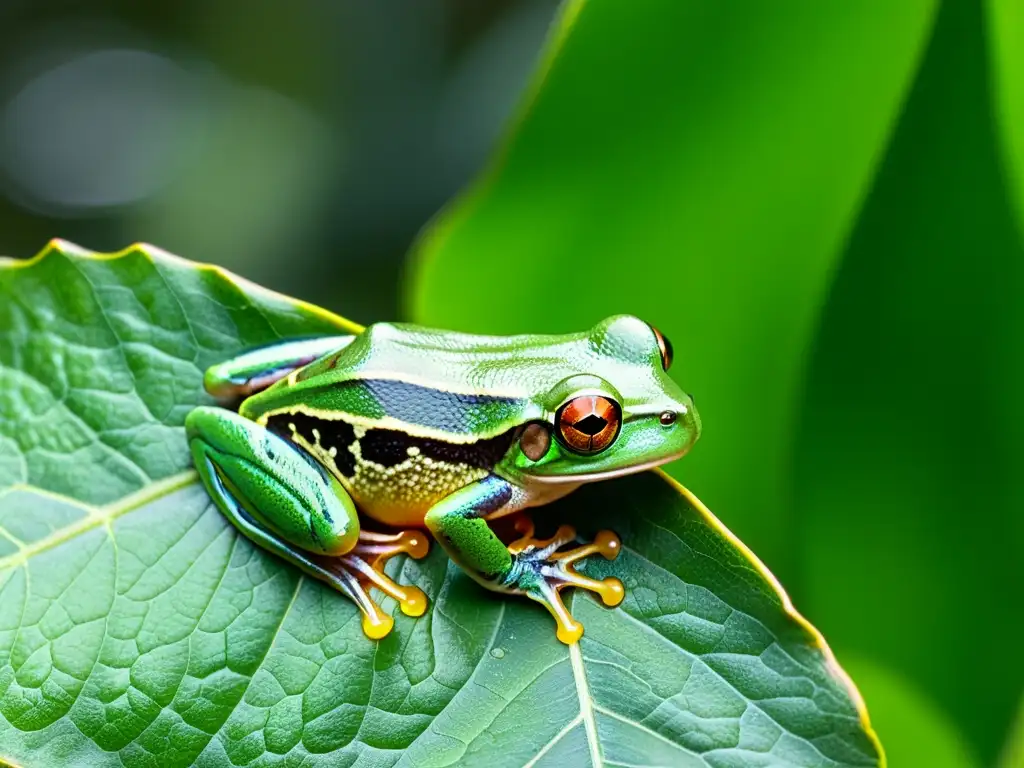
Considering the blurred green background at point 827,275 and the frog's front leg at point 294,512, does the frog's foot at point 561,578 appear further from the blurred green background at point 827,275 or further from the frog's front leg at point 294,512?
the blurred green background at point 827,275

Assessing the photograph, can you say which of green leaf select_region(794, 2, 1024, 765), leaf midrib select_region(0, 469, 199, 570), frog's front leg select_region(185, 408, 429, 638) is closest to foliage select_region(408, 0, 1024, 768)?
green leaf select_region(794, 2, 1024, 765)

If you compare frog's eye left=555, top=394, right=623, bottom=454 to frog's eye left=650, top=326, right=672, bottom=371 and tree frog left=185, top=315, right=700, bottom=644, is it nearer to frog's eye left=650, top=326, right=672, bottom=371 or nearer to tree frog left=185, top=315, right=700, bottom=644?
tree frog left=185, top=315, right=700, bottom=644

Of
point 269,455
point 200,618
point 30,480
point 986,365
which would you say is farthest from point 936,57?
point 30,480

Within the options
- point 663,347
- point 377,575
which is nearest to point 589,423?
point 663,347

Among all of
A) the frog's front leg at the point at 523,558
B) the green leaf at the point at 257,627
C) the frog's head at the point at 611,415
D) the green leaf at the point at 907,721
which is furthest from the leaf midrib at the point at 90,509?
the green leaf at the point at 907,721

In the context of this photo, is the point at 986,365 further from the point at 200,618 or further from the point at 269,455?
the point at 200,618

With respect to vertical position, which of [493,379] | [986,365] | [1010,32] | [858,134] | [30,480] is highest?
[1010,32]
